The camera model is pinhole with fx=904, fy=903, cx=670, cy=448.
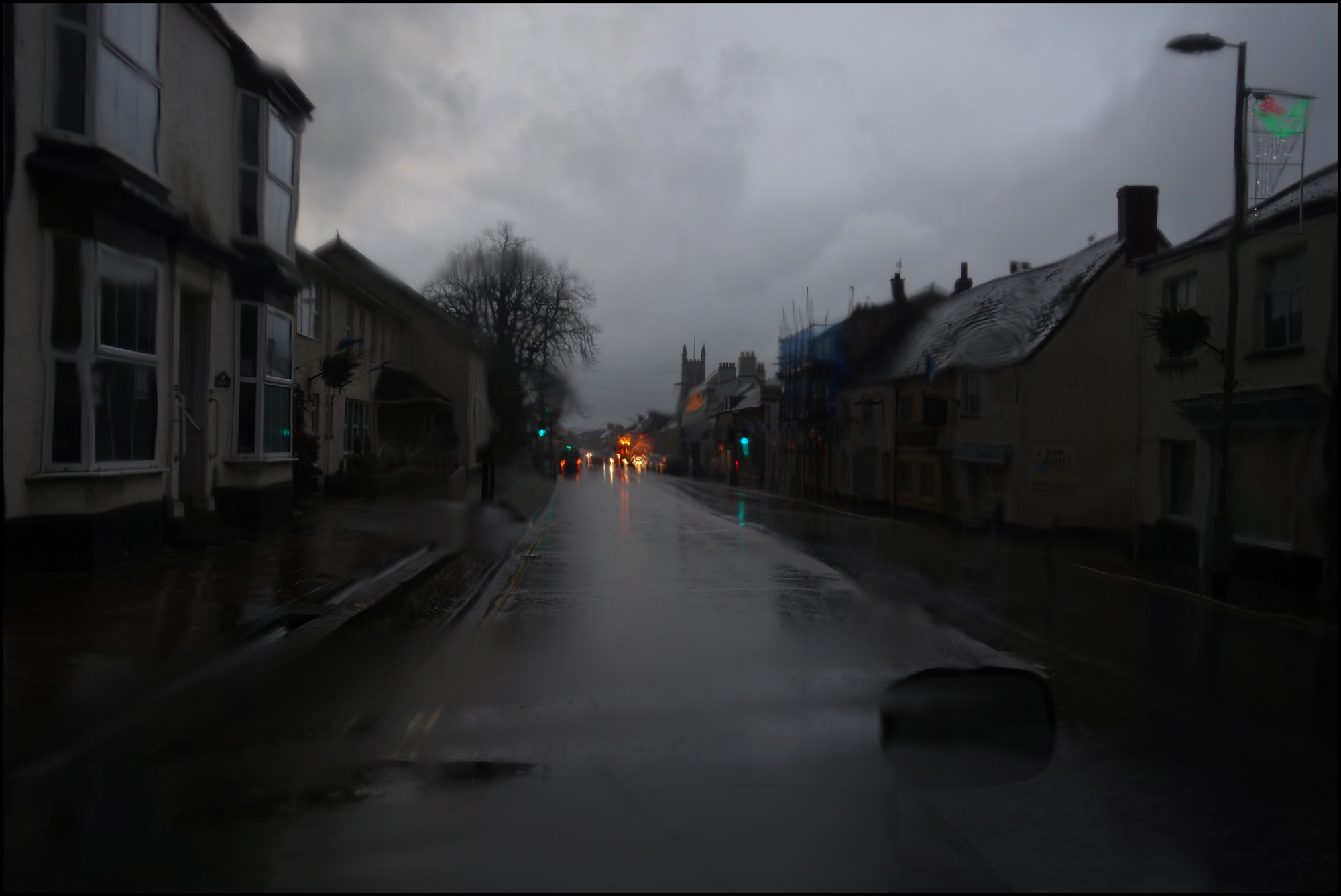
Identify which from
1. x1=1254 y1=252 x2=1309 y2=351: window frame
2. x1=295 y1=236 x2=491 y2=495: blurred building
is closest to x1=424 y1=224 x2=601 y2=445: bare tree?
x1=295 y1=236 x2=491 y2=495: blurred building

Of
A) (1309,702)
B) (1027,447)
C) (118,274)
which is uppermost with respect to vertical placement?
(118,274)

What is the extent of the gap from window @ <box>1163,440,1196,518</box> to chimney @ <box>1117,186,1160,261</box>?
724cm

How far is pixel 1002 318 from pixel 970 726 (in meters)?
23.9

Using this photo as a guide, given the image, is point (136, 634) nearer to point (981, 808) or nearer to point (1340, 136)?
point (981, 808)

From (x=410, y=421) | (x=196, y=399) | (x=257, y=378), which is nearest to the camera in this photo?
(x=196, y=399)

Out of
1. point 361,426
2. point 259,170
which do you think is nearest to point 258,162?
point 259,170

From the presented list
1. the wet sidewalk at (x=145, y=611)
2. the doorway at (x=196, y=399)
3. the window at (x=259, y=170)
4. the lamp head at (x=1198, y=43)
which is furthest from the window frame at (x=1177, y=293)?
the doorway at (x=196, y=399)

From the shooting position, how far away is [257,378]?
13.9 metres

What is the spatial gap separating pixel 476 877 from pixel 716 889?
96 cm

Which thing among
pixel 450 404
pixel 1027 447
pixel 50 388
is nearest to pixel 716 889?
pixel 50 388

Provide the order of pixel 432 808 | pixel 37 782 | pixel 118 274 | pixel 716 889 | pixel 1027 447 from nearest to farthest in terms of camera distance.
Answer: pixel 716 889 < pixel 432 808 < pixel 37 782 < pixel 118 274 < pixel 1027 447

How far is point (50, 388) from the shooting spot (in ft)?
29.8

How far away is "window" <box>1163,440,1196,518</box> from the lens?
16.7m

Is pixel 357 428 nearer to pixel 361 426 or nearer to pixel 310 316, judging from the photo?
pixel 361 426
